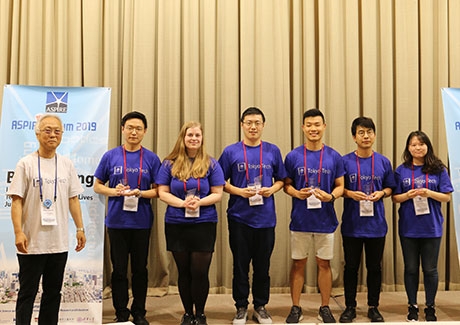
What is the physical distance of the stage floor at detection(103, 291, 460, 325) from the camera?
364 cm

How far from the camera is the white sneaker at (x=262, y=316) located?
344cm

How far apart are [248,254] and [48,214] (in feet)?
4.55

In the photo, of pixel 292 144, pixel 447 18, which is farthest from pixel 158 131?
pixel 447 18

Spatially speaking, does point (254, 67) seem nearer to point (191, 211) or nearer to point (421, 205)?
point (191, 211)

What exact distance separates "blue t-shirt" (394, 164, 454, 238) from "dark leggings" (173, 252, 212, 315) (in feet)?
4.64

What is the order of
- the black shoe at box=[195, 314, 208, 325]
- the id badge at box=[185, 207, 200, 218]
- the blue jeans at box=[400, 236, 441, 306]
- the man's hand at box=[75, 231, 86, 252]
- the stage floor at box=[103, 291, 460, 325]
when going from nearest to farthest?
the man's hand at box=[75, 231, 86, 252] < the id badge at box=[185, 207, 200, 218] < the black shoe at box=[195, 314, 208, 325] < the blue jeans at box=[400, 236, 441, 306] < the stage floor at box=[103, 291, 460, 325]

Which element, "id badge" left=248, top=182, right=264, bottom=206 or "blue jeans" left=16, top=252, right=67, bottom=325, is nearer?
"blue jeans" left=16, top=252, right=67, bottom=325

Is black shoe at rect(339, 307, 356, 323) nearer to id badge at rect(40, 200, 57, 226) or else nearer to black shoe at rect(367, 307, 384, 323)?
black shoe at rect(367, 307, 384, 323)

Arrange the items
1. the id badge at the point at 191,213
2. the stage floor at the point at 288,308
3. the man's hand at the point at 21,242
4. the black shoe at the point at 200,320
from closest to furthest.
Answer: the man's hand at the point at 21,242, the id badge at the point at 191,213, the black shoe at the point at 200,320, the stage floor at the point at 288,308

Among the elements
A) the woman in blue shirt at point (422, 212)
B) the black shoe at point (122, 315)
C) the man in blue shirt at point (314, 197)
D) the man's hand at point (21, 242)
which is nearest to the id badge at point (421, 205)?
the woman in blue shirt at point (422, 212)

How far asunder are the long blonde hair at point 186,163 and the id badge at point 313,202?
752 millimetres

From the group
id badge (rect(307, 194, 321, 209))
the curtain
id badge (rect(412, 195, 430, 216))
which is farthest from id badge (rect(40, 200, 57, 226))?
id badge (rect(412, 195, 430, 216))

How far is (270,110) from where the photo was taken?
4410 millimetres

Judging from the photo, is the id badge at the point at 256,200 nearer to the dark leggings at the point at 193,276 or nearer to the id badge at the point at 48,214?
the dark leggings at the point at 193,276
